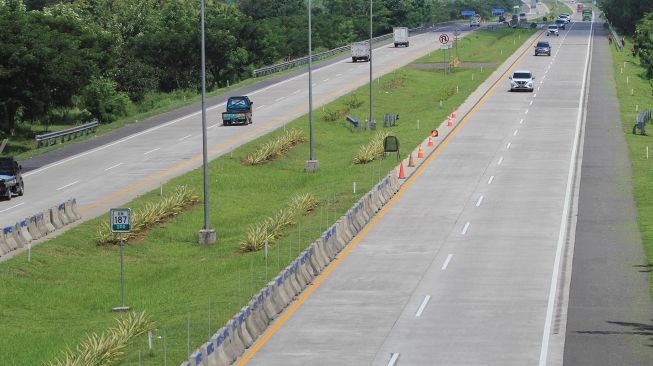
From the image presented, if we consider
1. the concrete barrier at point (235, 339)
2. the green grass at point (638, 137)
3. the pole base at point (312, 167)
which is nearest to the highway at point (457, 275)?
the concrete barrier at point (235, 339)

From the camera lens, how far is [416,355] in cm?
2708

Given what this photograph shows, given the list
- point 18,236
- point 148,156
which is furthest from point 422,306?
point 148,156

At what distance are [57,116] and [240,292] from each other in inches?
2754

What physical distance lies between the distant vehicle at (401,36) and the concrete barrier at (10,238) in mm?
97916

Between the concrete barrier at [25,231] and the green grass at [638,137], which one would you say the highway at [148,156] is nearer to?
the concrete barrier at [25,231]

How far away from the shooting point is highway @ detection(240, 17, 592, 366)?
27.7 m

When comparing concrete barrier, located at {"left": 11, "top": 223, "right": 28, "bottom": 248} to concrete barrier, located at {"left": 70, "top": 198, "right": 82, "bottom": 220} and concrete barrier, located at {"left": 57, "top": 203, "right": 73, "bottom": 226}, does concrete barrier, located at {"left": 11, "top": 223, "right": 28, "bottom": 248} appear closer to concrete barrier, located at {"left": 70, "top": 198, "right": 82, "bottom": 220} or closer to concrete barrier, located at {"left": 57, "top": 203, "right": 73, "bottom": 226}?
concrete barrier, located at {"left": 57, "top": 203, "right": 73, "bottom": 226}

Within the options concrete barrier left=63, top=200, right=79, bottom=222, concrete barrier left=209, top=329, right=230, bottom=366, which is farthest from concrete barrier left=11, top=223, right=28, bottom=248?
concrete barrier left=209, top=329, right=230, bottom=366

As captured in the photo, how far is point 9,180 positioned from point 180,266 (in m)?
13.9

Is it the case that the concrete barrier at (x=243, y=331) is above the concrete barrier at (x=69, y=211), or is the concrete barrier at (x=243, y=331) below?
above

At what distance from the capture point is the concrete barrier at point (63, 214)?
46.2 m

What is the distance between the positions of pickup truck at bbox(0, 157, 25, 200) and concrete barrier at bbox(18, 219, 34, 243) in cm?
920

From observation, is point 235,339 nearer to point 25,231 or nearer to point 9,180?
point 25,231

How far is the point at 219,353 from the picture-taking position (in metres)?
25.7
